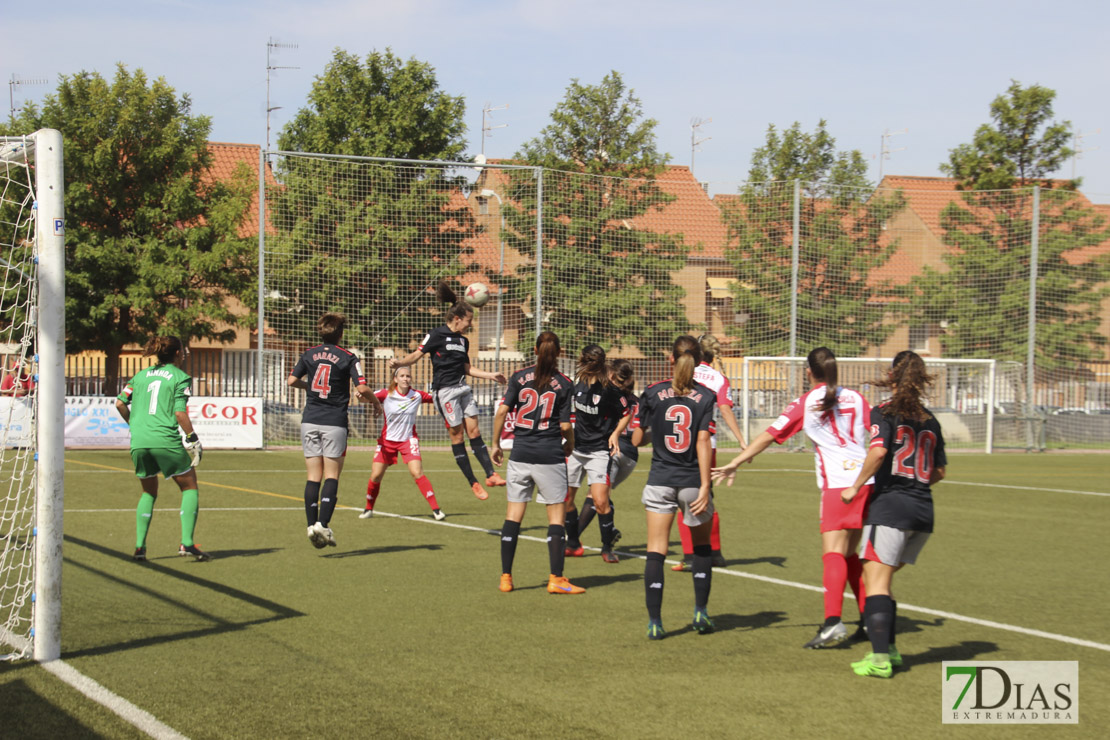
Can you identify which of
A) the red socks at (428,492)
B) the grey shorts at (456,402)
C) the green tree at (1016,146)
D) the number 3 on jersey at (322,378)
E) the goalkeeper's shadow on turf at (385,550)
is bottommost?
the goalkeeper's shadow on turf at (385,550)

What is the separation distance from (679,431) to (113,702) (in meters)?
3.62

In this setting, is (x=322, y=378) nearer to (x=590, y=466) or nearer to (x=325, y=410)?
(x=325, y=410)

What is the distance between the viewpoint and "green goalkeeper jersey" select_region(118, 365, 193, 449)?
28.8 ft

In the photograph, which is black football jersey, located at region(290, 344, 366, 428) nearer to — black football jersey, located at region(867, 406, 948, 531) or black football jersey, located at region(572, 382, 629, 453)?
black football jersey, located at region(572, 382, 629, 453)

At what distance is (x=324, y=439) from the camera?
9.38m

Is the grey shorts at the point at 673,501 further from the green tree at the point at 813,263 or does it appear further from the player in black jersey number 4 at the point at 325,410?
the green tree at the point at 813,263

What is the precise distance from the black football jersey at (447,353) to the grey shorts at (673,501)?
5.04 m

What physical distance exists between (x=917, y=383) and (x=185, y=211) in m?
29.3

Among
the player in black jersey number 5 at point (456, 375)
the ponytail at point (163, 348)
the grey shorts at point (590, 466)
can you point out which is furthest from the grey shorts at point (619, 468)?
the ponytail at point (163, 348)

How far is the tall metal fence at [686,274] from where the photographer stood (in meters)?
24.1

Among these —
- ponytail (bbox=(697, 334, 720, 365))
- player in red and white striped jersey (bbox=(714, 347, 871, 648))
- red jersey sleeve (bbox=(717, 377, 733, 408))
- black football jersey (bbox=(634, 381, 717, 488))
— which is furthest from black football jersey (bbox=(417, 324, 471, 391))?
player in red and white striped jersey (bbox=(714, 347, 871, 648))

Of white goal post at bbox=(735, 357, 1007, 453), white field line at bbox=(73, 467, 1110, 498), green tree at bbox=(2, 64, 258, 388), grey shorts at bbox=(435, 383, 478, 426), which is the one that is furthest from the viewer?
green tree at bbox=(2, 64, 258, 388)

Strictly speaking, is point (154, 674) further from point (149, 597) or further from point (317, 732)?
point (149, 597)

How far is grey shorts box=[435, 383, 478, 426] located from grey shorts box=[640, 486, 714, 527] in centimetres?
591
